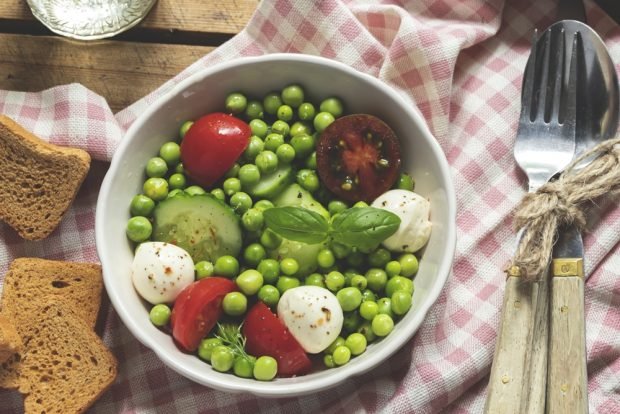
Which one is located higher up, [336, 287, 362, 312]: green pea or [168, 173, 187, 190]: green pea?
[336, 287, 362, 312]: green pea

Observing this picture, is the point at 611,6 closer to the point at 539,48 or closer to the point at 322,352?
the point at 539,48

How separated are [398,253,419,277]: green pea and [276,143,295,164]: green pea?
1.35 ft

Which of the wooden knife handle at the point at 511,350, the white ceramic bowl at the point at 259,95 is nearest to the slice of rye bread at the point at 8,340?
the white ceramic bowl at the point at 259,95

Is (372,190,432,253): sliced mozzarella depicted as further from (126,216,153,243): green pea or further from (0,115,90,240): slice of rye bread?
(0,115,90,240): slice of rye bread

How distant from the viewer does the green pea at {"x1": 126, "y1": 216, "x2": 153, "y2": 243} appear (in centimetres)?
232

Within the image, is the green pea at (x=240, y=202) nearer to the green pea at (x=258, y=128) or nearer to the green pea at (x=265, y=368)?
the green pea at (x=258, y=128)

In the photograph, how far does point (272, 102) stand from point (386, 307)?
0.67m

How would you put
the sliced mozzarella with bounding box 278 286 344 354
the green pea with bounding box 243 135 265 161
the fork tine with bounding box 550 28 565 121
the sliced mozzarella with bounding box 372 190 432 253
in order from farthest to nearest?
the fork tine with bounding box 550 28 565 121 < the green pea with bounding box 243 135 265 161 < the sliced mozzarella with bounding box 372 190 432 253 < the sliced mozzarella with bounding box 278 286 344 354

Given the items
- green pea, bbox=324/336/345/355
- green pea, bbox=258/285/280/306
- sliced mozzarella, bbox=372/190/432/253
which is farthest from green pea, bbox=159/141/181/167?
green pea, bbox=324/336/345/355

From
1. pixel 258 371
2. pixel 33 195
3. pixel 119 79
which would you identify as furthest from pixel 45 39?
pixel 258 371

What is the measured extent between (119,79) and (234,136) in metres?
0.54

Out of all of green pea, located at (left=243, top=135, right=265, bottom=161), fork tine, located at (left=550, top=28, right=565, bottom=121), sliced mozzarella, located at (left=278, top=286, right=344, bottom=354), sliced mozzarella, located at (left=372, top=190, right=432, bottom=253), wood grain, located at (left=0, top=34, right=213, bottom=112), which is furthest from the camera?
wood grain, located at (left=0, top=34, right=213, bottom=112)

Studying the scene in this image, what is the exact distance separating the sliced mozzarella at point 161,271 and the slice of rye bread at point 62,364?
0.25 metres

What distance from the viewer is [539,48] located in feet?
8.36
